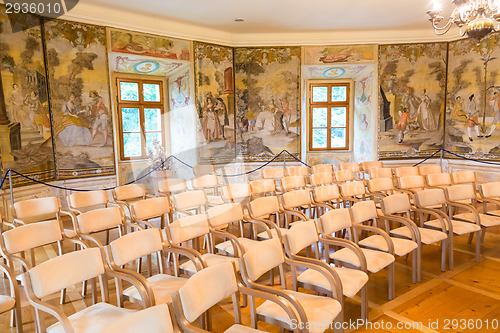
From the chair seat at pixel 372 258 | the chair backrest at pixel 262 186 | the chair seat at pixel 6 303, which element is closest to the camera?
the chair seat at pixel 6 303

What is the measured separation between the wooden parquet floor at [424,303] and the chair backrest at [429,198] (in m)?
0.81

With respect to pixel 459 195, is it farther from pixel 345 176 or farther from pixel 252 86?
pixel 252 86

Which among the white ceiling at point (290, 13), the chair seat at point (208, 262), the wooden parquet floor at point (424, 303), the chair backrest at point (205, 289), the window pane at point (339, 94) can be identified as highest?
the white ceiling at point (290, 13)

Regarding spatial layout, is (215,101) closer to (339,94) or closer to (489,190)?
(339,94)

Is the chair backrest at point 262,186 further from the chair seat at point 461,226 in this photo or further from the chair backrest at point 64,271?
the chair backrest at point 64,271

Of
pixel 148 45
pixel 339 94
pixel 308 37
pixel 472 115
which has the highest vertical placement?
pixel 308 37

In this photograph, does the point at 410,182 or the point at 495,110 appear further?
the point at 495,110

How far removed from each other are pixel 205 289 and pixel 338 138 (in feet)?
28.4

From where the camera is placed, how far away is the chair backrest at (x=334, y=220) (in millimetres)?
3678

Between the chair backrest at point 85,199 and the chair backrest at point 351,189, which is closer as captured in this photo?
the chair backrest at point 85,199

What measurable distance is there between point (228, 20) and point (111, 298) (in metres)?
6.73

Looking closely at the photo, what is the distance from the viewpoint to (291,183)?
6.34m

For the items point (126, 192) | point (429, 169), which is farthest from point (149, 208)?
point (429, 169)

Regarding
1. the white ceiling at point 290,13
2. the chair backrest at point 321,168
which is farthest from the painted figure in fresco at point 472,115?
the chair backrest at point 321,168
